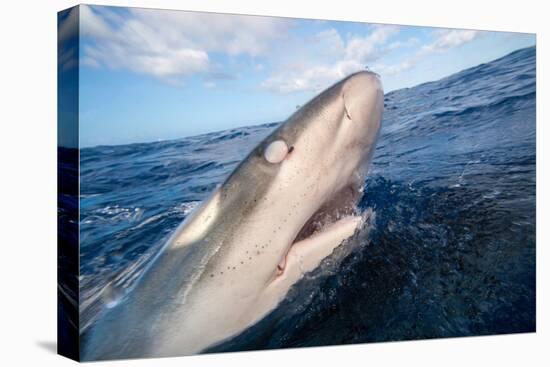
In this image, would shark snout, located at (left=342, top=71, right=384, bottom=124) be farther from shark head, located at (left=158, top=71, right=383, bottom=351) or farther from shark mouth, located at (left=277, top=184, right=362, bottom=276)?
shark mouth, located at (left=277, top=184, right=362, bottom=276)

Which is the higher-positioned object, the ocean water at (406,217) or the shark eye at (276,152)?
the shark eye at (276,152)

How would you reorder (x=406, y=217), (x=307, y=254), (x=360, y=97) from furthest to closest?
1. (x=406, y=217)
2. (x=307, y=254)
3. (x=360, y=97)

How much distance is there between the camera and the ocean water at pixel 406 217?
3.63 meters

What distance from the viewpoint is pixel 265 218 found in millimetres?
3125

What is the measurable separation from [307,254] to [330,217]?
24 cm

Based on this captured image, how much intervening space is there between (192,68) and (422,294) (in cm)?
218

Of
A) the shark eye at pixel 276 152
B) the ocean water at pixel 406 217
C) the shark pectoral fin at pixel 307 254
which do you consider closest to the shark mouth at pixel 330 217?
the shark pectoral fin at pixel 307 254

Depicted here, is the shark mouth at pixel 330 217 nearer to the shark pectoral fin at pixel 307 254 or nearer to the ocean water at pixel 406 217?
the shark pectoral fin at pixel 307 254

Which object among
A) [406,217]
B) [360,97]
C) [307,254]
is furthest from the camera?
[406,217]

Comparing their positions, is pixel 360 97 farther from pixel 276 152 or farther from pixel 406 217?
pixel 406 217

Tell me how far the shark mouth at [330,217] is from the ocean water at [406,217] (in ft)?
0.81

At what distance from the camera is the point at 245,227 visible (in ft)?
10.2

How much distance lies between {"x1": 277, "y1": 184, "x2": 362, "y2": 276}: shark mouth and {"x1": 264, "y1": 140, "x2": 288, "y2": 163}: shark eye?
0.36 metres

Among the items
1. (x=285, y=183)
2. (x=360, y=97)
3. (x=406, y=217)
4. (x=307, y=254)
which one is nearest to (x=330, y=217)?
(x=307, y=254)
